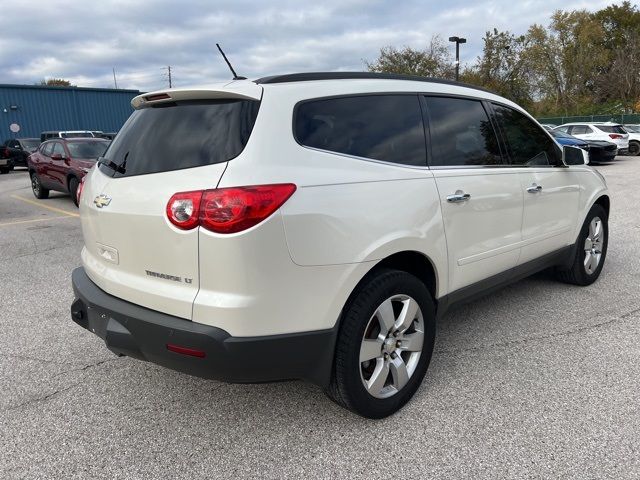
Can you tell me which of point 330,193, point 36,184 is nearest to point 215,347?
point 330,193

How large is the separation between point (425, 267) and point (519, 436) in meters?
1.00

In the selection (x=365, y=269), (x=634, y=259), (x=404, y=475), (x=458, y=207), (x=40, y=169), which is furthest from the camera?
(x=40, y=169)

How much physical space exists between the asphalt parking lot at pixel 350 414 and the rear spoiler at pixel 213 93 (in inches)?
66.3

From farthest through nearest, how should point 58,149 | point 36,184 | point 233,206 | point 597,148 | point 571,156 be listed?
point 597,148
point 36,184
point 58,149
point 571,156
point 233,206

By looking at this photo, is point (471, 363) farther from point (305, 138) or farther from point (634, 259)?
point (634, 259)

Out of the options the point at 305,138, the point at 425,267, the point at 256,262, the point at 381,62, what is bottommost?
the point at 425,267

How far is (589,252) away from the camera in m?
4.77

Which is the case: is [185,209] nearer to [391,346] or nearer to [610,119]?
[391,346]

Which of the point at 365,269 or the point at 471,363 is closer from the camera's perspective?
the point at 365,269

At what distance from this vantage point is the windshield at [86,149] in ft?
34.9

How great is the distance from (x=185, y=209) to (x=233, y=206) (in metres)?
0.24

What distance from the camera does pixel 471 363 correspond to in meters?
3.31

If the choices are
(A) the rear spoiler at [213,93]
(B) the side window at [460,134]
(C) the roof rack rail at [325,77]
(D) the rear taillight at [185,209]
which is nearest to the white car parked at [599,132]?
(B) the side window at [460,134]

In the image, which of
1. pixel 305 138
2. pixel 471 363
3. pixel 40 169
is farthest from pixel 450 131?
pixel 40 169
